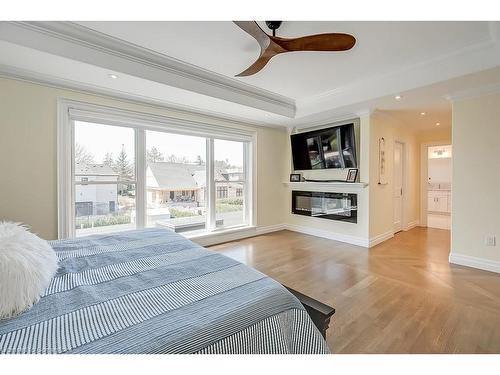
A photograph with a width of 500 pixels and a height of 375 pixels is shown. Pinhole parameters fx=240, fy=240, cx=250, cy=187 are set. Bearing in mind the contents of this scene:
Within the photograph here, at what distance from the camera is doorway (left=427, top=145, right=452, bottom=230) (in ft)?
23.4

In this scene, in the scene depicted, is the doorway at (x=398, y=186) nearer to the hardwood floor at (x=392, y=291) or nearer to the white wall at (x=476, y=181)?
the hardwood floor at (x=392, y=291)

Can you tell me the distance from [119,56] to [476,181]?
446cm

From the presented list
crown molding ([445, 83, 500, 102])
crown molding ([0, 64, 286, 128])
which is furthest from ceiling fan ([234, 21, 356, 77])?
crown molding ([445, 83, 500, 102])

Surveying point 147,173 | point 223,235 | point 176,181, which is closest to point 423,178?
point 223,235

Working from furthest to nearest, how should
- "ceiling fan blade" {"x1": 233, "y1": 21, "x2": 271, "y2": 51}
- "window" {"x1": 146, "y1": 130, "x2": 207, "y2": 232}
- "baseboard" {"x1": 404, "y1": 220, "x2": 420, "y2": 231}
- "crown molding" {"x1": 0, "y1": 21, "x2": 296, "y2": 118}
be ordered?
"baseboard" {"x1": 404, "y1": 220, "x2": 420, "y2": 231}, "window" {"x1": 146, "y1": 130, "x2": 207, "y2": 232}, "crown molding" {"x1": 0, "y1": 21, "x2": 296, "y2": 118}, "ceiling fan blade" {"x1": 233, "y1": 21, "x2": 271, "y2": 51}

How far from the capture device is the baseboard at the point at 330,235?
4070 mm

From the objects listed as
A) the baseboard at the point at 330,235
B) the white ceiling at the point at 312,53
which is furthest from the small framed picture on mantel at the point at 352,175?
the white ceiling at the point at 312,53

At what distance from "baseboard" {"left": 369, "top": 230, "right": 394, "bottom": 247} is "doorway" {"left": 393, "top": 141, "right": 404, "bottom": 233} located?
41 cm

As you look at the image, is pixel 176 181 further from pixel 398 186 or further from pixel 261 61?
pixel 398 186

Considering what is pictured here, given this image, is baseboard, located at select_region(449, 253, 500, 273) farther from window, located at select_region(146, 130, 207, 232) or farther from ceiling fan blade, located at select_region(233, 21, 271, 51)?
window, located at select_region(146, 130, 207, 232)

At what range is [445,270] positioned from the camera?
2971mm
